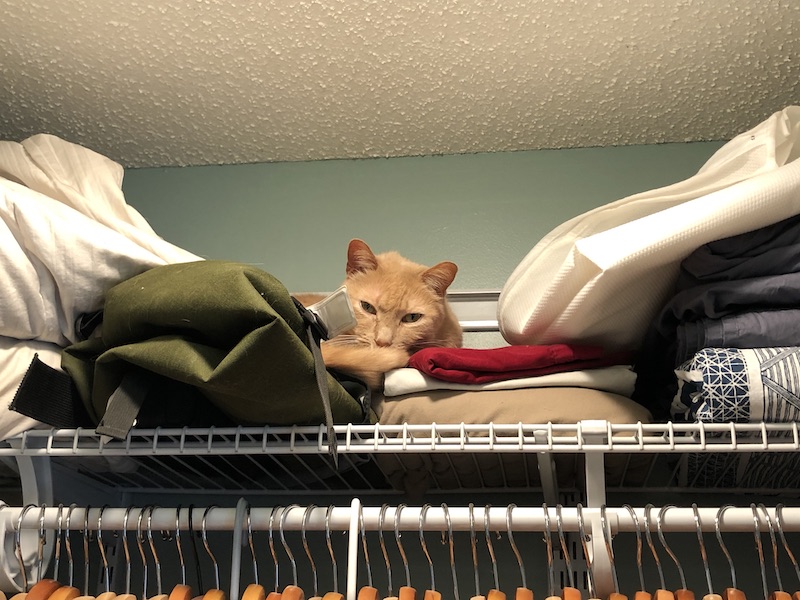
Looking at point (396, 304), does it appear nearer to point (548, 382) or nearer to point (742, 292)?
point (548, 382)

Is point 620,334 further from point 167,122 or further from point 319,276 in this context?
point 167,122

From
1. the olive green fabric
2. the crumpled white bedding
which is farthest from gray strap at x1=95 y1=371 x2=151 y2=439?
the crumpled white bedding

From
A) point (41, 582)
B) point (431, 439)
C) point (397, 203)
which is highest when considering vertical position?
point (397, 203)

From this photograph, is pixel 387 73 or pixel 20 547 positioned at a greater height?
pixel 387 73

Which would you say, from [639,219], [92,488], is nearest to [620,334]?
[639,219]

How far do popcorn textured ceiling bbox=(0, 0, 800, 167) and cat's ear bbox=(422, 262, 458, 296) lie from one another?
0.35 meters

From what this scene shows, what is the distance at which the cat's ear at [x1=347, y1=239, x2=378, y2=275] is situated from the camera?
1183 millimetres

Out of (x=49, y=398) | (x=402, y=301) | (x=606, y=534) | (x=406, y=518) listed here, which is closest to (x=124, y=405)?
(x=49, y=398)

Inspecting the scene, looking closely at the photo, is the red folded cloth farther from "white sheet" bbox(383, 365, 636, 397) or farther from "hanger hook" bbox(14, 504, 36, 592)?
"hanger hook" bbox(14, 504, 36, 592)

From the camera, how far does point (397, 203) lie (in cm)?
147

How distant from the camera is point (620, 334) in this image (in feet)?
3.22

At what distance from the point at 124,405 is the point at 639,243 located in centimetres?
62

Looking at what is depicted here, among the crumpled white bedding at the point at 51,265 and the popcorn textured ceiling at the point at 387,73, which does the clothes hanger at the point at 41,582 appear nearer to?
the crumpled white bedding at the point at 51,265

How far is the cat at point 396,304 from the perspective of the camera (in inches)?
44.2
